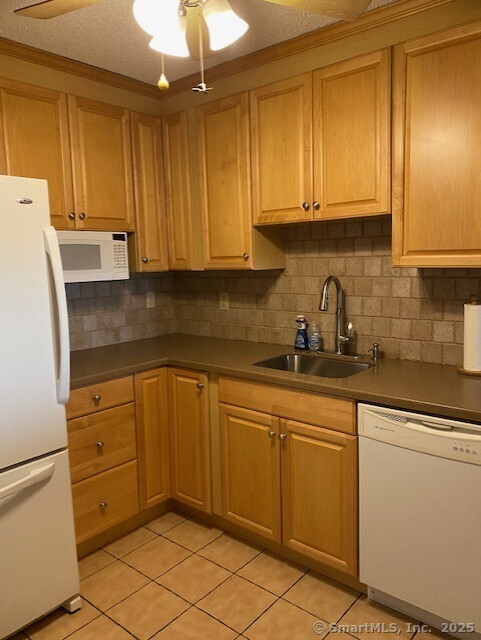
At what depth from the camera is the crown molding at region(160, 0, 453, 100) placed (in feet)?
6.56

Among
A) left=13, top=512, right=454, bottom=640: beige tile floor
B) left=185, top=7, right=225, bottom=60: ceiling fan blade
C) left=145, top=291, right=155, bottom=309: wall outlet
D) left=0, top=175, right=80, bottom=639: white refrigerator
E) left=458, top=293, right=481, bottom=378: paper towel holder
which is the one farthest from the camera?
left=145, top=291, right=155, bottom=309: wall outlet

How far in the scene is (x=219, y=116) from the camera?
2.69 meters

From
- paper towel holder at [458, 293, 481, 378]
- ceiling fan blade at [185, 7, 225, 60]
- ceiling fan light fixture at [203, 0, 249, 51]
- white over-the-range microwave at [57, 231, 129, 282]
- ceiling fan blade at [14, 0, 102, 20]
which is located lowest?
paper towel holder at [458, 293, 481, 378]

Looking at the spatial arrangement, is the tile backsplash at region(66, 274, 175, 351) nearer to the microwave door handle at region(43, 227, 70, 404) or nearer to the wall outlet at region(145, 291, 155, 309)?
the wall outlet at region(145, 291, 155, 309)

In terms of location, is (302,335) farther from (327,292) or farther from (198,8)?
(198,8)

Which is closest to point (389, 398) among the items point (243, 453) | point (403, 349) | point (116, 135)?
point (403, 349)

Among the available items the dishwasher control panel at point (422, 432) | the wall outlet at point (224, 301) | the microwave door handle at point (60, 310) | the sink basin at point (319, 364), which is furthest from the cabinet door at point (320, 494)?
the wall outlet at point (224, 301)

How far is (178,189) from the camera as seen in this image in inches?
117

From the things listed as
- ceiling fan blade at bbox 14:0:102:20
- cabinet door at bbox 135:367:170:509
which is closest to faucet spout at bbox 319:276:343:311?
cabinet door at bbox 135:367:170:509

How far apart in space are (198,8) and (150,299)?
77.3 inches

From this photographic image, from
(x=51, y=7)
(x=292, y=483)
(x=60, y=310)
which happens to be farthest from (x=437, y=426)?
(x=51, y=7)

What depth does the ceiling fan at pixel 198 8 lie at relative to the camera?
1555 millimetres

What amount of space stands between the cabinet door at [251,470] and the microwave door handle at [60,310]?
0.83 meters

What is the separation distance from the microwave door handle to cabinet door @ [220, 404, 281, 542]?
83cm
